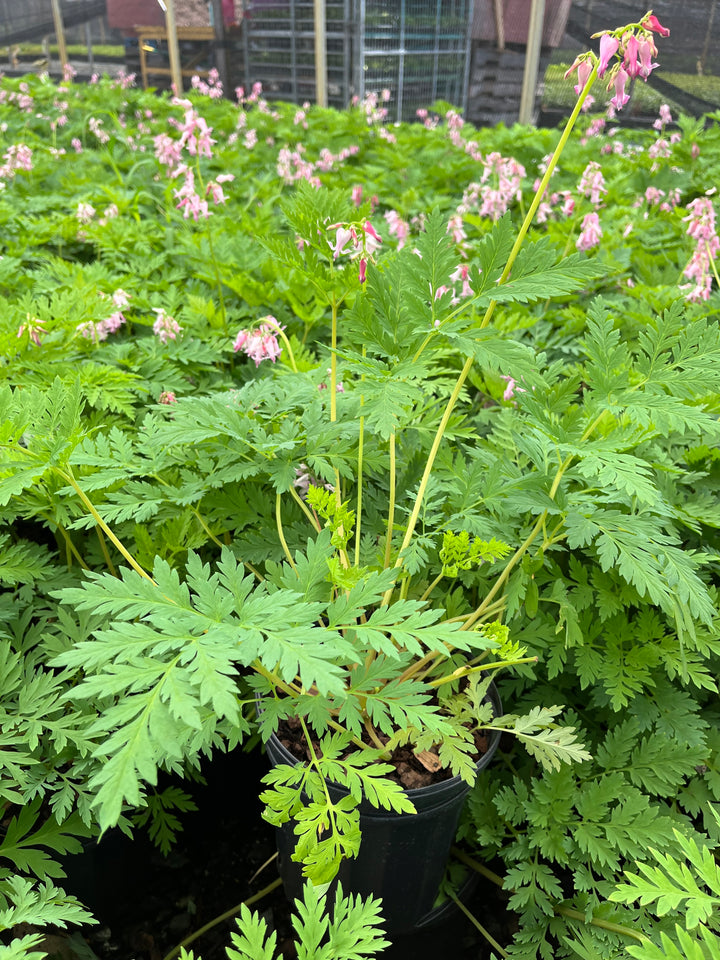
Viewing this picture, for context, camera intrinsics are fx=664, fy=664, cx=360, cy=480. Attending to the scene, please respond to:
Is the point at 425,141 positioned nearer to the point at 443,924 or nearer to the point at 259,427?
the point at 259,427

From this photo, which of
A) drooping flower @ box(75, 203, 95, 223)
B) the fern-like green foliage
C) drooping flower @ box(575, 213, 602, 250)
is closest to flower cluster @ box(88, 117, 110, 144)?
drooping flower @ box(75, 203, 95, 223)

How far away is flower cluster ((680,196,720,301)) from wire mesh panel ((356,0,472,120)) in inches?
389

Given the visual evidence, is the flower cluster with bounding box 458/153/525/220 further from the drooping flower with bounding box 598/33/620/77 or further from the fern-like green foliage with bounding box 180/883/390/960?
the fern-like green foliage with bounding box 180/883/390/960

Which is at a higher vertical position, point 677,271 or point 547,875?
point 677,271

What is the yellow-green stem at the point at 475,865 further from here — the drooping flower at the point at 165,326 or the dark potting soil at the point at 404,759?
the drooping flower at the point at 165,326

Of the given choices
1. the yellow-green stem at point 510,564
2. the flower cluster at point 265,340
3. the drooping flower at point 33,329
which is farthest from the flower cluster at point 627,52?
the drooping flower at point 33,329

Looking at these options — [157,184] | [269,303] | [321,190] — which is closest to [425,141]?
[157,184]

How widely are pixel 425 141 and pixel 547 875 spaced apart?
6852 mm

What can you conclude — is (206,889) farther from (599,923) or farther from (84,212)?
(84,212)

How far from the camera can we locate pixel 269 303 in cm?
308

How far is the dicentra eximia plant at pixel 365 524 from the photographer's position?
118 centimetres

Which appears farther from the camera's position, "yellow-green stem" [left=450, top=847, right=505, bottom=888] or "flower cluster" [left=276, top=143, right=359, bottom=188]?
"flower cluster" [left=276, top=143, right=359, bottom=188]

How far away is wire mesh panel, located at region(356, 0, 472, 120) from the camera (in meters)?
11.0

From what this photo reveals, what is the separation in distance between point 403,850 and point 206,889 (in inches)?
34.9
